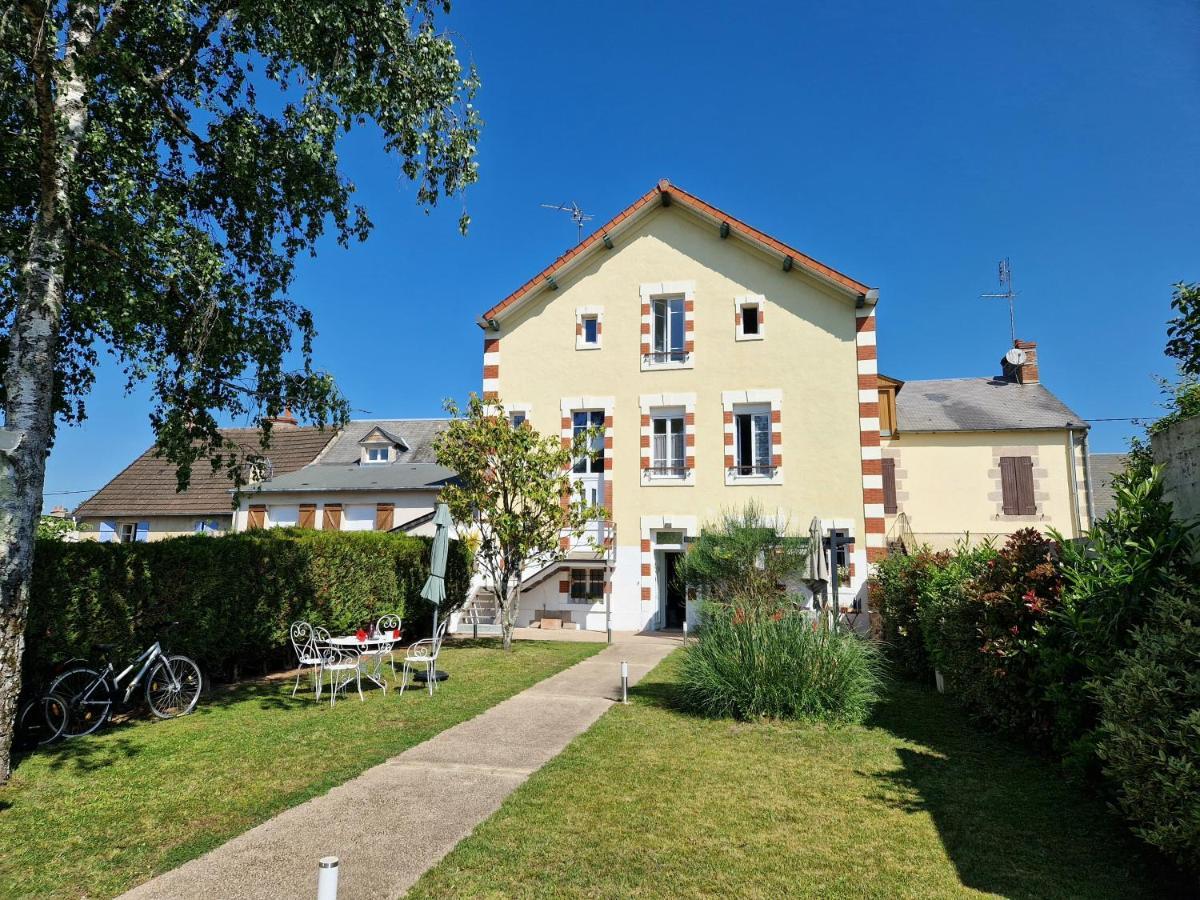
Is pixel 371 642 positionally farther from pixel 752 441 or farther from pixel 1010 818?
pixel 752 441

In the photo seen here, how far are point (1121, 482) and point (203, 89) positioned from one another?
956 centimetres

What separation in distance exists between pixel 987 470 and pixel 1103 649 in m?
19.2

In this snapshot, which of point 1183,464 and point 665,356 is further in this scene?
point 665,356

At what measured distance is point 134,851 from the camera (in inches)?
167

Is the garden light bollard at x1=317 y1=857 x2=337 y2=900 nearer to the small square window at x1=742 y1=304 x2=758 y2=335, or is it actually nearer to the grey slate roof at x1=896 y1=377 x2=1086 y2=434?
the small square window at x1=742 y1=304 x2=758 y2=335

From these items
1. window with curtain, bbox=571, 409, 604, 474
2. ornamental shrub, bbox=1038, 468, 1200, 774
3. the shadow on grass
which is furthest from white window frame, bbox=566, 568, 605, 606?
ornamental shrub, bbox=1038, 468, 1200, 774

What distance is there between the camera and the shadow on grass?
3.86 metres

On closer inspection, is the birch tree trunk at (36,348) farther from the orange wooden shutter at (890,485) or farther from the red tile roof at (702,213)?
the orange wooden shutter at (890,485)

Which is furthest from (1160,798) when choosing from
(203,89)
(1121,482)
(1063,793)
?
(203,89)

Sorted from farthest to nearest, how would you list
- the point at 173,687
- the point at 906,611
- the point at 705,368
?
the point at 705,368 → the point at 906,611 → the point at 173,687

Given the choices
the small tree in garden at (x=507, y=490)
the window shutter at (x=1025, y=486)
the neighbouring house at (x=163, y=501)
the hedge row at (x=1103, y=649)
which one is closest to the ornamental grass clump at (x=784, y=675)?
the hedge row at (x=1103, y=649)

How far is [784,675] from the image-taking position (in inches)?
300

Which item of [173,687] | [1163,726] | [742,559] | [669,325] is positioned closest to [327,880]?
[1163,726]

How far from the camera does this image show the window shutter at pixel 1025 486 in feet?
70.4
